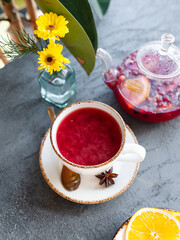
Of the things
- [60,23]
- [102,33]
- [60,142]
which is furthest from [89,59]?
[102,33]

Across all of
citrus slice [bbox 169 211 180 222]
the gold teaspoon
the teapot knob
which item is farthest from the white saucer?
the teapot knob

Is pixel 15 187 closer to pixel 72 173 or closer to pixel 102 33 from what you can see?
pixel 72 173

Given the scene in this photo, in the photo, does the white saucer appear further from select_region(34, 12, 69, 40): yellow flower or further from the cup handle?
select_region(34, 12, 69, 40): yellow flower

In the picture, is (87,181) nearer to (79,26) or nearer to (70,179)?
(70,179)

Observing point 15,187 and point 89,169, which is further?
point 15,187

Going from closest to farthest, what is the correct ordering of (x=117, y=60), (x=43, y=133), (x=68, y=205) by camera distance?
1. (x=68, y=205)
2. (x=43, y=133)
3. (x=117, y=60)

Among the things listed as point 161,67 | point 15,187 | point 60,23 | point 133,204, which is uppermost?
point 60,23

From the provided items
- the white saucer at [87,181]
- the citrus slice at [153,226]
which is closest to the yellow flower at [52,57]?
the white saucer at [87,181]

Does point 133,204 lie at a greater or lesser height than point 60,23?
lesser
